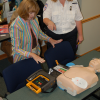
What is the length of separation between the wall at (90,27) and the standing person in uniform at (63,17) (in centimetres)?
92

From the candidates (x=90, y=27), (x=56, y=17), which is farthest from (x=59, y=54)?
(x=90, y=27)

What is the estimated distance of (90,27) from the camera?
3.10 meters

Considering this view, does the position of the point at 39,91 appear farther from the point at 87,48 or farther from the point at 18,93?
the point at 87,48

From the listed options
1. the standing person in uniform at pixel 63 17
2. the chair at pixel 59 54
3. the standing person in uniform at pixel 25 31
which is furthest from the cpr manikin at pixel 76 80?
the standing person in uniform at pixel 63 17

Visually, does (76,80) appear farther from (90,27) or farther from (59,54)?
(90,27)

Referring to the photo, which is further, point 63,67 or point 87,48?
point 87,48

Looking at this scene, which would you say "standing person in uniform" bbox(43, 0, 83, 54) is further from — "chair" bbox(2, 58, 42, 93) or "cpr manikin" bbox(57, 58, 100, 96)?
"cpr manikin" bbox(57, 58, 100, 96)

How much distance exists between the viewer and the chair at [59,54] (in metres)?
1.69

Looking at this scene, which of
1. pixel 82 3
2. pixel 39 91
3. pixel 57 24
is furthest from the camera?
pixel 82 3

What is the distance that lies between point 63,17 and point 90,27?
140 centimetres

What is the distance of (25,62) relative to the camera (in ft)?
4.98

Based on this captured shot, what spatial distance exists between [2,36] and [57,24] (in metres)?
0.96

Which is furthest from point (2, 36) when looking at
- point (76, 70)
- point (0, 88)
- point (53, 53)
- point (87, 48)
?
point (87, 48)

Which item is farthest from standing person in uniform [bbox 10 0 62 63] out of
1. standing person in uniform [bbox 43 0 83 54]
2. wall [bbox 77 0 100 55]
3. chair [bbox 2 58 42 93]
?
wall [bbox 77 0 100 55]
